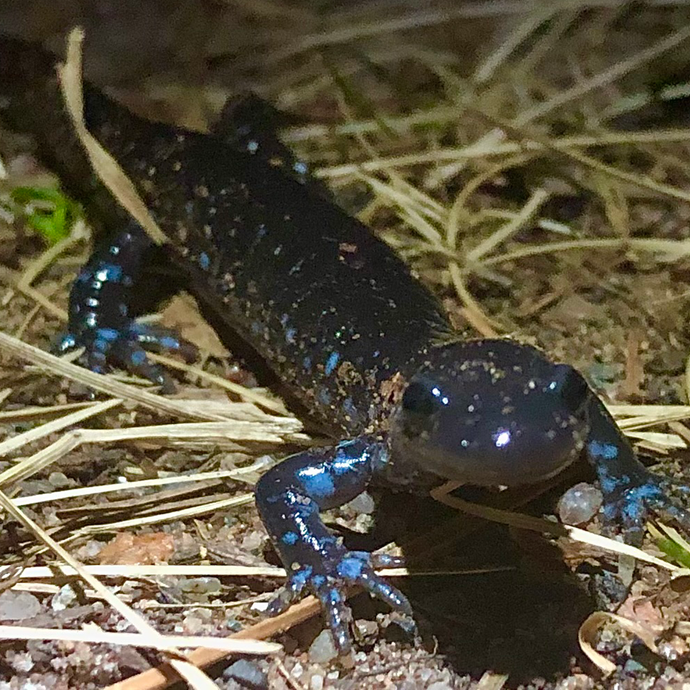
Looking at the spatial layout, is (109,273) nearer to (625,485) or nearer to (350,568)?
(350,568)

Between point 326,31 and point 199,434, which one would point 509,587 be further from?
point 326,31

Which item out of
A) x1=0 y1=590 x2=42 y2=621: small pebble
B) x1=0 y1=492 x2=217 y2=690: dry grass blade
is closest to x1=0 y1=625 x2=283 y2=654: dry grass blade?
x1=0 y1=492 x2=217 y2=690: dry grass blade

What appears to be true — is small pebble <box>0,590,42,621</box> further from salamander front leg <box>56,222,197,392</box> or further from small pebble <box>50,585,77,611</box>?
salamander front leg <box>56,222,197,392</box>

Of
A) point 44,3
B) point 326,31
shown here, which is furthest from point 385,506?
point 44,3

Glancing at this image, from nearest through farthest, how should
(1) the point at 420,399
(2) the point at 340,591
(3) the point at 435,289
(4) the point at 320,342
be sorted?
(1) the point at 420,399 < (2) the point at 340,591 < (4) the point at 320,342 < (3) the point at 435,289

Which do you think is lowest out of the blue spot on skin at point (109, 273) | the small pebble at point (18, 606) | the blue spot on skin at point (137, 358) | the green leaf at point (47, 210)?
the small pebble at point (18, 606)

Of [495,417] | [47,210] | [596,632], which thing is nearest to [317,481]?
[495,417]

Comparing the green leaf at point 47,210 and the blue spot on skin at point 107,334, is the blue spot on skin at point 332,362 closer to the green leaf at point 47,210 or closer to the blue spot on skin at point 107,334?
the blue spot on skin at point 107,334

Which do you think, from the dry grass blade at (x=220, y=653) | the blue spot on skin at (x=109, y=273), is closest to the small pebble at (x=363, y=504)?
the dry grass blade at (x=220, y=653)
